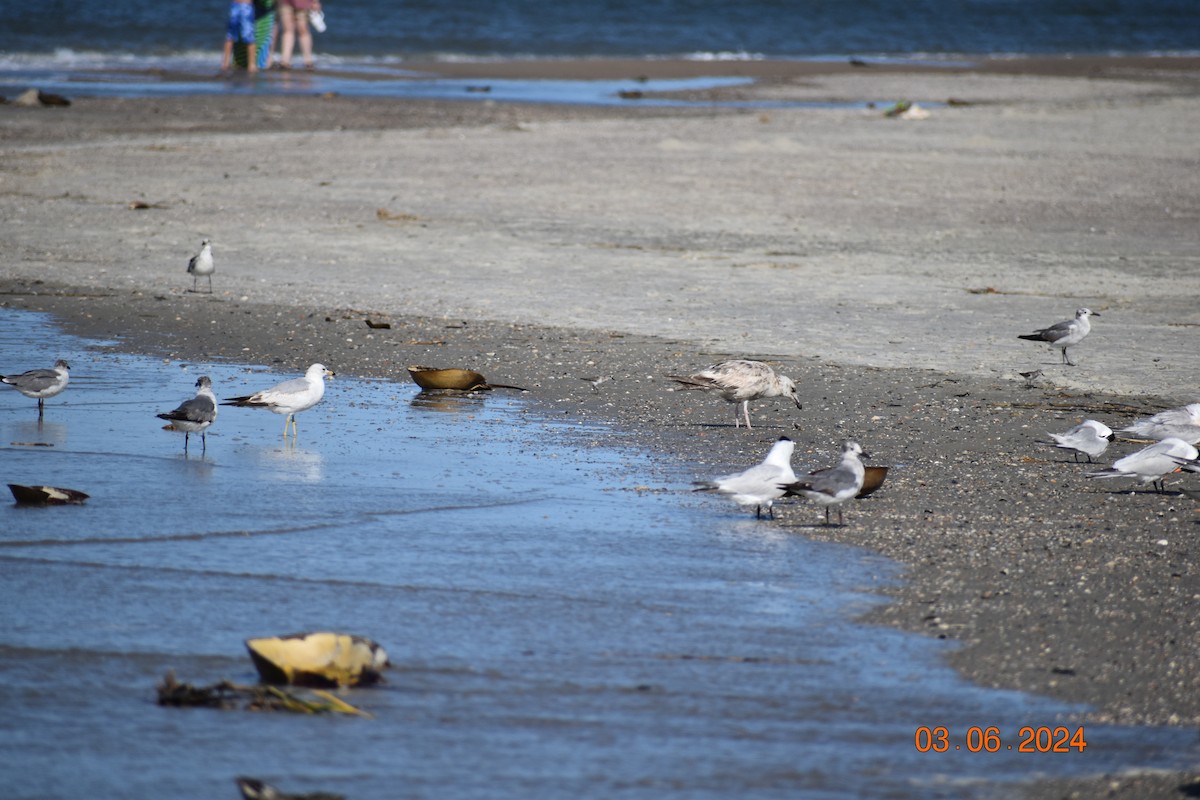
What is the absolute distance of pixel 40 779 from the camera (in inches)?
185

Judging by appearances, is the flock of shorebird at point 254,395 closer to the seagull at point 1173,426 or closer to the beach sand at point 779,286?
the beach sand at point 779,286

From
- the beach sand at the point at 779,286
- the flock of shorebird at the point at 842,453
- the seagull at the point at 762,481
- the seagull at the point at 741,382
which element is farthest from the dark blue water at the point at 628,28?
the seagull at the point at 762,481

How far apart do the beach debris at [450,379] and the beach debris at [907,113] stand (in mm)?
19496

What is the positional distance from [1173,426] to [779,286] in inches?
230

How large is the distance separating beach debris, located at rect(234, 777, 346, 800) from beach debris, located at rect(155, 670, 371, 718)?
668mm

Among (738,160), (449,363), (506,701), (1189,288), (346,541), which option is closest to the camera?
(506,701)

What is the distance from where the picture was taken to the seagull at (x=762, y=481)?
7.48 metres

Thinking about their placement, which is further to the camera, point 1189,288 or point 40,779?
point 1189,288

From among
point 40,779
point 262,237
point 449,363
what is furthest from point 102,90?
point 40,779

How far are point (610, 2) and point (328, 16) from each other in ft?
53.2

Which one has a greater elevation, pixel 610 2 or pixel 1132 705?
pixel 610 2

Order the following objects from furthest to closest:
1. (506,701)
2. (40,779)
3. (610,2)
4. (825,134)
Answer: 1. (610,2)
2. (825,134)
3. (506,701)
4. (40,779)

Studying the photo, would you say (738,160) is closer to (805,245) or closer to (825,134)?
(825,134)

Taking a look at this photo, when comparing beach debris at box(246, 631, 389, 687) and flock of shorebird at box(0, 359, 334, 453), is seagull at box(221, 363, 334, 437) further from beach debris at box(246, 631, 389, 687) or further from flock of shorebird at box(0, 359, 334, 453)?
beach debris at box(246, 631, 389, 687)
